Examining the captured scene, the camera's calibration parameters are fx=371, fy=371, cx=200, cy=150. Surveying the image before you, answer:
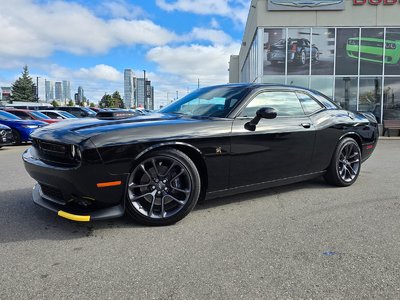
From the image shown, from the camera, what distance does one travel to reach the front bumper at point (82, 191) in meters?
3.22

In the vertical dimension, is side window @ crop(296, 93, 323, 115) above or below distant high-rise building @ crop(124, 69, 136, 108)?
below

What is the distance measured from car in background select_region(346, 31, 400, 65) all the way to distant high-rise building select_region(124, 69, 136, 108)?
70.2 m

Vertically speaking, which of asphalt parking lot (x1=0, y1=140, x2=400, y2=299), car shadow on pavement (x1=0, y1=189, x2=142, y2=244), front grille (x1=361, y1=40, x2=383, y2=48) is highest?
front grille (x1=361, y1=40, x2=383, y2=48)

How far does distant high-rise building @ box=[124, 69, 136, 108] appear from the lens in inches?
3371

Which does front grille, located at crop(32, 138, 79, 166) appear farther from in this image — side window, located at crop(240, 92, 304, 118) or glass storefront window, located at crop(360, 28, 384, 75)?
glass storefront window, located at crop(360, 28, 384, 75)

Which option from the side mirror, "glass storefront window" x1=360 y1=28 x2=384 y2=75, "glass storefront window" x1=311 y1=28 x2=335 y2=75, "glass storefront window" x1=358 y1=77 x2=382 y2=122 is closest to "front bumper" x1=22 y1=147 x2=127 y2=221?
the side mirror

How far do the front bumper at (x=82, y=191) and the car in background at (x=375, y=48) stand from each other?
1749 centimetres

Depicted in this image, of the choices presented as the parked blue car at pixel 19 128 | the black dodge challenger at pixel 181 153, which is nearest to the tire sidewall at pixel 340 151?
the black dodge challenger at pixel 181 153

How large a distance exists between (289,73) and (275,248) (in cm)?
1619

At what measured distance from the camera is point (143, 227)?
3.60 meters

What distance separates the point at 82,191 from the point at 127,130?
0.67 meters

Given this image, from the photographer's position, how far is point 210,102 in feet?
14.7

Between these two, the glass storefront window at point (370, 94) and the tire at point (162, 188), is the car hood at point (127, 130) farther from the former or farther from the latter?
the glass storefront window at point (370, 94)

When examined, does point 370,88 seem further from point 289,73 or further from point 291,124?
point 291,124
